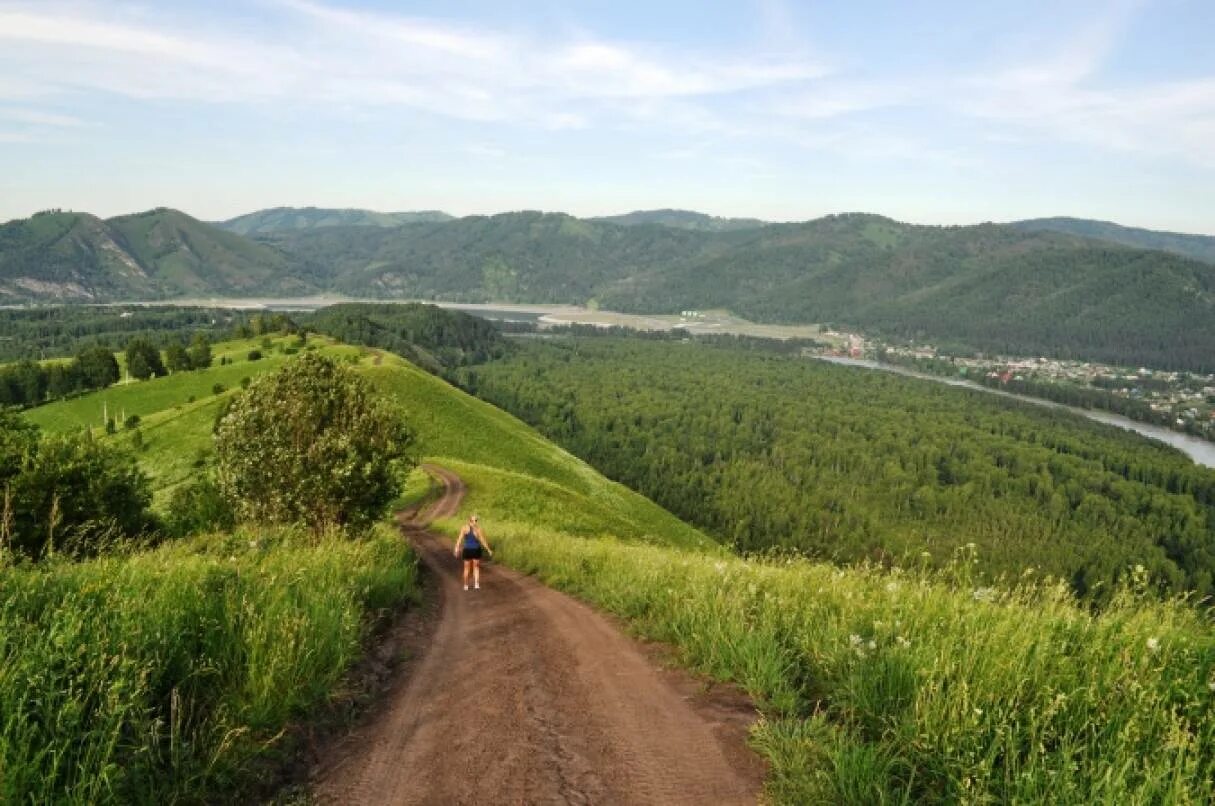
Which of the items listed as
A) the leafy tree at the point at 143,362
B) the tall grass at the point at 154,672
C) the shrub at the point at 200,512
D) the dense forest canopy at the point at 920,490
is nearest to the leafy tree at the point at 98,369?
the leafy tree at the point at 143,362

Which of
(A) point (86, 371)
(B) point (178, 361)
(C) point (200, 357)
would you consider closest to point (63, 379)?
(A) point (86, 371)

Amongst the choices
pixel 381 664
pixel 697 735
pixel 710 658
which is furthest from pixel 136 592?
pixel 710 658

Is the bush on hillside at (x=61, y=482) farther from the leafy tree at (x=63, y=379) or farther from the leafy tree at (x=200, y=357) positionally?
the leafy tree at (x=63, y=379)

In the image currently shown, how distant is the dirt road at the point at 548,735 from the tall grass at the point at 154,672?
1043mm

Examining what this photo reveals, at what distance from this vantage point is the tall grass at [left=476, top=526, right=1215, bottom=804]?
5316 millimetres

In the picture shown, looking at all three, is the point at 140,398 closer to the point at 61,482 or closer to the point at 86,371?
the point at 86,371

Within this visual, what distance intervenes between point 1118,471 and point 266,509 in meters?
Answer: 215

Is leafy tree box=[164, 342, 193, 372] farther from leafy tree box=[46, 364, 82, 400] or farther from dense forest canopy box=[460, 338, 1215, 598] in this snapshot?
dense forest canopy box=[460, 338, 1215, 598]

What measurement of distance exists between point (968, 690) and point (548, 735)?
472cm

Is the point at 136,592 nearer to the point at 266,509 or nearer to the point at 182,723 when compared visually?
the point at 182,723

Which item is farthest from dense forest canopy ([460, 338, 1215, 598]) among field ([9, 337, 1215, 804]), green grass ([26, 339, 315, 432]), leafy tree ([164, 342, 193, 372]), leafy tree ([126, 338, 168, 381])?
field ([9, 337, 1215, 804])

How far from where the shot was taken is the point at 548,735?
26.8 ft

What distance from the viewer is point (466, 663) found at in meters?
Answer: 11.6

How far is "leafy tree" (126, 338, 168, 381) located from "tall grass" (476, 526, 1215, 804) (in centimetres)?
15247
